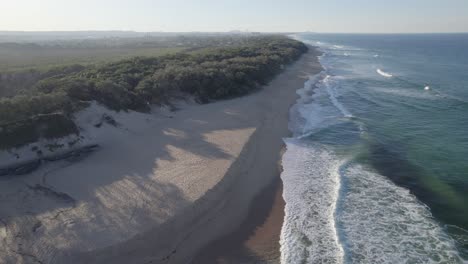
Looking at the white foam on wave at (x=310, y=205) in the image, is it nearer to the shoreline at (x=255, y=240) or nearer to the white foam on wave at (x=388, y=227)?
the shoreline at (x=255, y=240)

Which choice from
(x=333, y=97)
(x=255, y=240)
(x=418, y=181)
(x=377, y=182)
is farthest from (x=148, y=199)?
(x=333, y=97)

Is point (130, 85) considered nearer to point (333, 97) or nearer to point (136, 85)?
point (136, 85)

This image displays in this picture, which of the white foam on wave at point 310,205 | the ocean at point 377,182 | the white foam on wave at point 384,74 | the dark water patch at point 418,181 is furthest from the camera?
the white foam on wave at point 384,74

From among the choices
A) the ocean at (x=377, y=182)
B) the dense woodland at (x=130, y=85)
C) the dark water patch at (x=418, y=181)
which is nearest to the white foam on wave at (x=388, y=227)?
the ocean at (x=377, y=182)

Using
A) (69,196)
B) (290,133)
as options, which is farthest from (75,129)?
(290,133)

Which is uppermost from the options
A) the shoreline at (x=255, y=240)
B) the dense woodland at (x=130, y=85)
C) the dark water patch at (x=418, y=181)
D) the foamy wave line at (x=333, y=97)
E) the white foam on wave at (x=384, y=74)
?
the dense woodland at (x=130, y=85)

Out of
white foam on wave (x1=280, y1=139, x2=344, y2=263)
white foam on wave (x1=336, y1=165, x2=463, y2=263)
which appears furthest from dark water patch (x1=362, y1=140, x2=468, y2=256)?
white foam on wave (x1=280, y1=139, x2=344, y2=263)

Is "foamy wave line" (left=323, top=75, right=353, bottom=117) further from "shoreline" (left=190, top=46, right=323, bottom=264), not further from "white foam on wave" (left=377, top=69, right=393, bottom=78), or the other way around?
"shoreline" (left=190, top=46, right=323, bottom=264)
